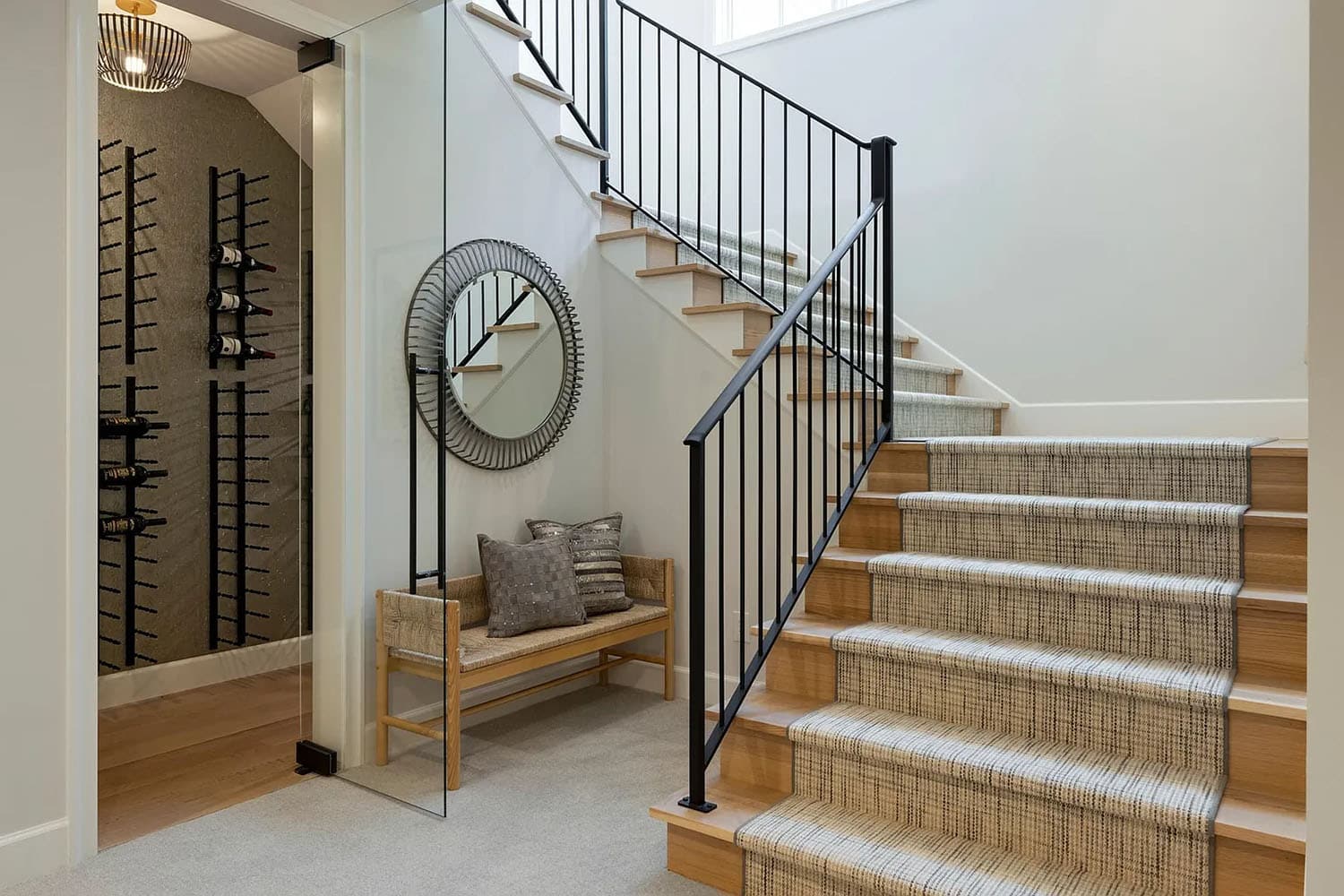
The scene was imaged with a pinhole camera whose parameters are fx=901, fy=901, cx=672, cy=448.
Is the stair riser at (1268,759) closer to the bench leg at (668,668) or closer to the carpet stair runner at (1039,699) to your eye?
the carpet stair runner at (1039,699)

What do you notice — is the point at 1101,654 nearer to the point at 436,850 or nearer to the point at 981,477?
the point at 981,477

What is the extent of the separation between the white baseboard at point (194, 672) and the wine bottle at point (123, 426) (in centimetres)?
97

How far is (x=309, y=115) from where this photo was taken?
3039 mm

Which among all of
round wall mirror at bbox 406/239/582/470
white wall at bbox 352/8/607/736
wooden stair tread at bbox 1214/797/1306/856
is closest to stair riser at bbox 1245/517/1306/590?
wooden stair tread at bbox 1214/797/1306/856

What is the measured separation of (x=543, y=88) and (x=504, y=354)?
1181 millimetres

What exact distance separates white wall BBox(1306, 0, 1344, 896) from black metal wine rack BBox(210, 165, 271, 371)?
156 inches

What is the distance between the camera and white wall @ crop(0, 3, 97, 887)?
226cm

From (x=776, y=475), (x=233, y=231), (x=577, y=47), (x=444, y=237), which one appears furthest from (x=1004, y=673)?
(x=577, y=47)

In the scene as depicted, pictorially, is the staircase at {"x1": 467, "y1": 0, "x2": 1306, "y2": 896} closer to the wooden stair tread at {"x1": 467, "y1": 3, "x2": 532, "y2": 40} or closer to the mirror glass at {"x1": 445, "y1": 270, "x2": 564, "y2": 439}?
the mirror glass at {"x1": 445, "y1": 270, "x2": 564, "y2": 439}

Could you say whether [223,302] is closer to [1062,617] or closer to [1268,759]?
[1062,617]

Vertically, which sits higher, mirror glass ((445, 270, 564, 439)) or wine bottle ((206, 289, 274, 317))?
wine bottle ((206, 289, 274, 317))

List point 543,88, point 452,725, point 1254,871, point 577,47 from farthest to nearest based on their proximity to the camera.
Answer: point 577,47
point 543,88
point 452,725
point 1254,871

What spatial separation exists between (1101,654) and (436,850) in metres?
1.82

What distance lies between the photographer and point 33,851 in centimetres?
229
